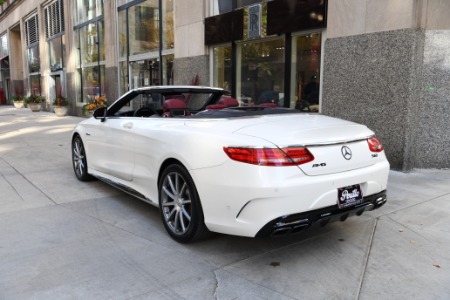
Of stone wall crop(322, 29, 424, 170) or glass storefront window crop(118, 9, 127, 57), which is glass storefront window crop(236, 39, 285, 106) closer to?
stone wall crop(322, 29, 424, 170)

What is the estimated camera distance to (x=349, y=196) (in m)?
3.31

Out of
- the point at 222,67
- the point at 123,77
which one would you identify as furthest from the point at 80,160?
the point at 123,77

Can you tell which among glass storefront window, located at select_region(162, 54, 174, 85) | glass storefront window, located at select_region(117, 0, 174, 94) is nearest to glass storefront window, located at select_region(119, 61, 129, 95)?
glass storefront window, located at select_region(117, 0, 174, 94)

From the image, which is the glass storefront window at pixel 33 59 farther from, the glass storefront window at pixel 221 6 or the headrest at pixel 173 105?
the headrest at pixel 173 105

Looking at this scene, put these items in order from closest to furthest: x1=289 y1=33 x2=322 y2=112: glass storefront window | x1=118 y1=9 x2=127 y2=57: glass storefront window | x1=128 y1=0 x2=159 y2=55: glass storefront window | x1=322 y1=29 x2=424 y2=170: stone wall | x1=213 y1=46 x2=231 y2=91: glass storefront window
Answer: x1=322 y1=29 x2=424 y2=170: stone wall
x1=289 y1=33 x2=322 y2=112: glass storefront window
x1=213 y1=46 x2=231 y2=91: glass storefront window
x1=128 y1=0 x2=159 y2=55: glass storefront window
x1=118 y1=9 x2=127 y2=57: glass storefront window

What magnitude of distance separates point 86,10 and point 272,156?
18.5 meters

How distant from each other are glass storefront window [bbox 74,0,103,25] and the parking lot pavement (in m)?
14.4

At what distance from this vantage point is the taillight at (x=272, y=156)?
9.94 ft

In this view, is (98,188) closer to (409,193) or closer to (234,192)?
(234,192)

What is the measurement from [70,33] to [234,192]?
20.1 metres

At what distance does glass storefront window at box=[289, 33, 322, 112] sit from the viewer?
27.0 ft

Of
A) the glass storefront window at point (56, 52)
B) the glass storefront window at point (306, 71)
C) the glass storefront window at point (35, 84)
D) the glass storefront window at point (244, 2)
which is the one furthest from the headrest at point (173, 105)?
the glass storefront window at point (35, 84)

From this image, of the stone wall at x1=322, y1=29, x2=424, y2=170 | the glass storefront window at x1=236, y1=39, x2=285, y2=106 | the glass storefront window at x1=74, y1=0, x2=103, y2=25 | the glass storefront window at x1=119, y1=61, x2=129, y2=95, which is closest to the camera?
the stone wall at x1=322, y1=29, x2=424, y2=170

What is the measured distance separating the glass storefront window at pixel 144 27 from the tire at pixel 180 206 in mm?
10838
